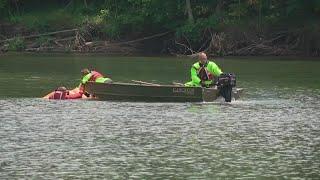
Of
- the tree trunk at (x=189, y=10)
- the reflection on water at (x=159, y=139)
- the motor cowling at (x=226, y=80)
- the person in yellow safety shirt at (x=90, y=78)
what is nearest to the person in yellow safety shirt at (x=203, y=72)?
the motor cowling at (x=226, y=80)

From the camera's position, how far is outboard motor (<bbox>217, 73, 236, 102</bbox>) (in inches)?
1156

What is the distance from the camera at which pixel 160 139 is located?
21906 millimetres

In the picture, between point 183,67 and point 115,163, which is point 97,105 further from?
point 183,67

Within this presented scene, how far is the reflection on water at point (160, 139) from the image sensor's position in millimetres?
17859

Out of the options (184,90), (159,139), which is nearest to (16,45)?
(184,90)

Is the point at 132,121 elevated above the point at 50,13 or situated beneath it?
situated beneath

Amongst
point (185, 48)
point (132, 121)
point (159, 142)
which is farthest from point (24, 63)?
point (159, 142)

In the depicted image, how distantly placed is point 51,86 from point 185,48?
100 ft

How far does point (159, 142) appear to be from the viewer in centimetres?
2144

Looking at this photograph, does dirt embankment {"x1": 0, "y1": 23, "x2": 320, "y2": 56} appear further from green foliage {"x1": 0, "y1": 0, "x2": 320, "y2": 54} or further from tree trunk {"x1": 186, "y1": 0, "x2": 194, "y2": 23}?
tree trunk {"x1": 186, "y1": 0, "x2": 194, "y2": 23}

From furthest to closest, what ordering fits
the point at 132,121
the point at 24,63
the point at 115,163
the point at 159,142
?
the point at 24,63
the point at 132,121
the point at 159,142
the point at 115,163

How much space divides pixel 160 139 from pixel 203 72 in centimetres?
914

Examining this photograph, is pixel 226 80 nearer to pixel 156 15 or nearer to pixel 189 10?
pixel 189 10

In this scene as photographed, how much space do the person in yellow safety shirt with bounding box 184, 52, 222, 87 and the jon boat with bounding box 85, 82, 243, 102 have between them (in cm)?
49
